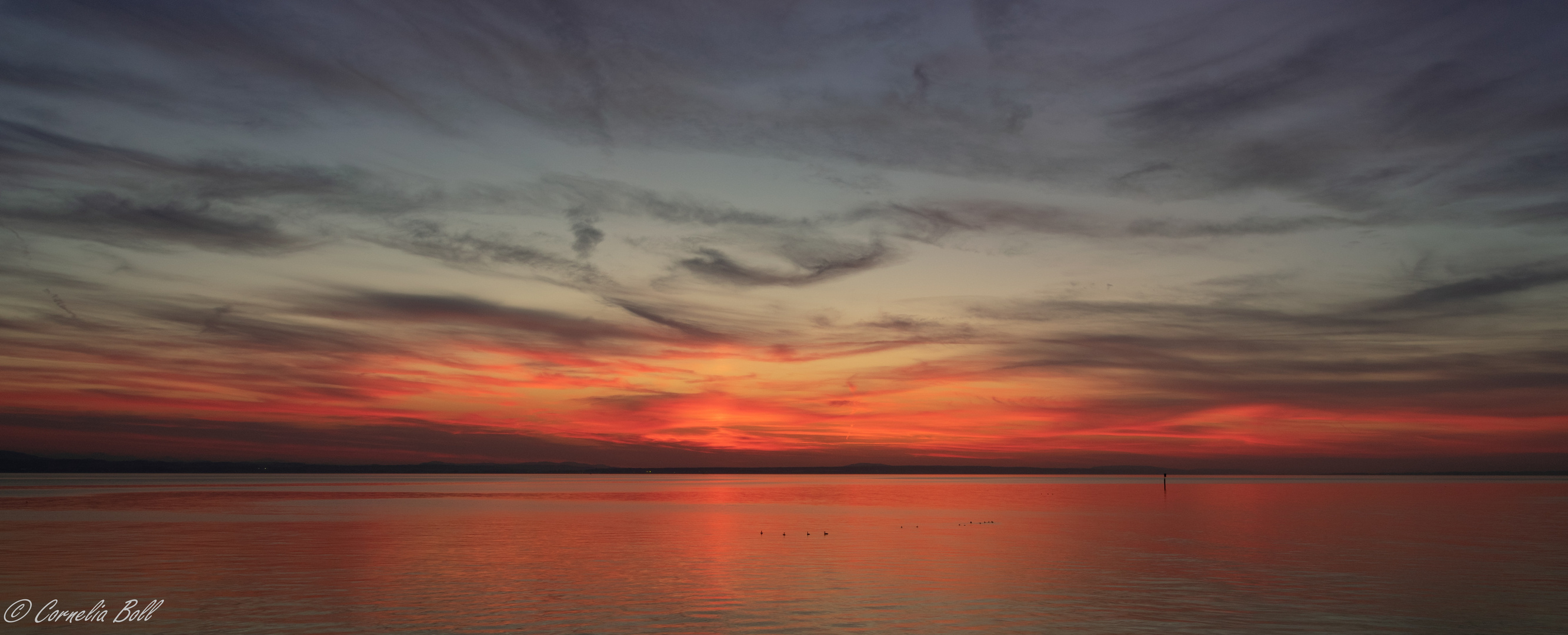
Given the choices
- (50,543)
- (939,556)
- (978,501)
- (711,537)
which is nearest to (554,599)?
(939,556)

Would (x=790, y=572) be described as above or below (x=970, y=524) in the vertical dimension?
below

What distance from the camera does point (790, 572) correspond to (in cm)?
3903

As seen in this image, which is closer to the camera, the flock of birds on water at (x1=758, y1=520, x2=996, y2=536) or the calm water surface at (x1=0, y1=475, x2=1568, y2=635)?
the calm water surface at (x1=0, y1=475, x2=1568, y2=635)

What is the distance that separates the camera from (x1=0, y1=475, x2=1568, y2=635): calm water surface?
27.5 meters

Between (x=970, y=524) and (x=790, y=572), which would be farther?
(x=970, y=524)

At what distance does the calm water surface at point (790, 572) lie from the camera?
27500 millimetres

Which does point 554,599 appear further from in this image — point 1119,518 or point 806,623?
point 1119,518

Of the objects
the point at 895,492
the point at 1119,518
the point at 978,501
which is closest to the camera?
the point at 1119,518

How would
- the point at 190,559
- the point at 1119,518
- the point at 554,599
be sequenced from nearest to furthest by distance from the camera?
the point at 554,599 < the point at 190,559 < the point at 1119,518

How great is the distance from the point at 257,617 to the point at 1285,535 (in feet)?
176

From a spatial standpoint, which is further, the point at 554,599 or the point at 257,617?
the point at 554,599

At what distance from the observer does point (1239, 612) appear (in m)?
29.1

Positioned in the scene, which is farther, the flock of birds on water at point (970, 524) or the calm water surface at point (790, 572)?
the flock of birds on water at point (970, 524)

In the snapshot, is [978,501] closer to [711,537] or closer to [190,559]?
[711,537]
